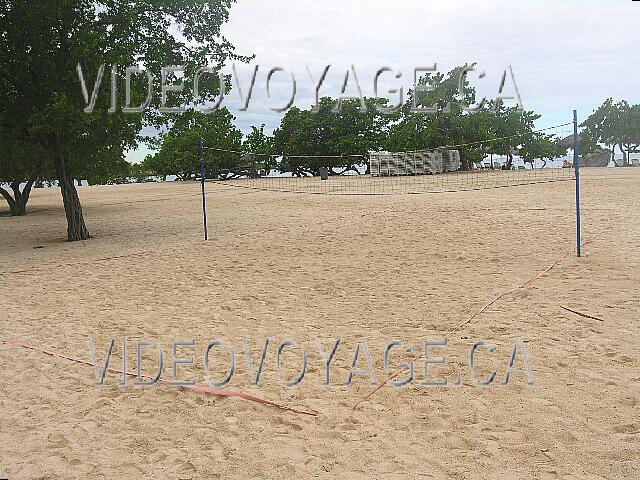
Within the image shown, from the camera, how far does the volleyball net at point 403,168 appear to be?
76.5 feet

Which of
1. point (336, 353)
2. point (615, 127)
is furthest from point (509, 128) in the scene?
point (336, 353)

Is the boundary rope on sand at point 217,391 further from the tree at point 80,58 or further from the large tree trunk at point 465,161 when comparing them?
the large tree trunk at point 465,161

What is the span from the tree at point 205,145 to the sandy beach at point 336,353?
20881 millimetres

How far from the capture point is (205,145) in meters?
29.8

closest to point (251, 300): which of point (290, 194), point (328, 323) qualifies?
point (328, 323)

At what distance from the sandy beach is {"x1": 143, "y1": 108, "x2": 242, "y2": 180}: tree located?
20881mm

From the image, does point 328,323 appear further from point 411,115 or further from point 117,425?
point 411,115

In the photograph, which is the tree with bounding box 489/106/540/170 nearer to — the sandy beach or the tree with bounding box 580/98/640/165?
the tree with bounding box 580/98/640/165

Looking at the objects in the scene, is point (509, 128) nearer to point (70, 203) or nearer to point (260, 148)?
point (260, 148)

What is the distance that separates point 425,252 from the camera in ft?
27.1

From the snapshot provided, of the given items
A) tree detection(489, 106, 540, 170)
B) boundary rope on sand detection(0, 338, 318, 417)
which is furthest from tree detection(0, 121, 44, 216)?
tree detection(489, 106, 540, 170)

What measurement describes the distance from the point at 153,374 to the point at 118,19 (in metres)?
8.18

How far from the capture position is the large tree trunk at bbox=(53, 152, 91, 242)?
34.9 ft

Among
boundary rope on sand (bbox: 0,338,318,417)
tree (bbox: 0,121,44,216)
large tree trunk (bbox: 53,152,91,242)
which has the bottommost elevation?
boundary rope on sand (bbox: 0,338,318,417)
